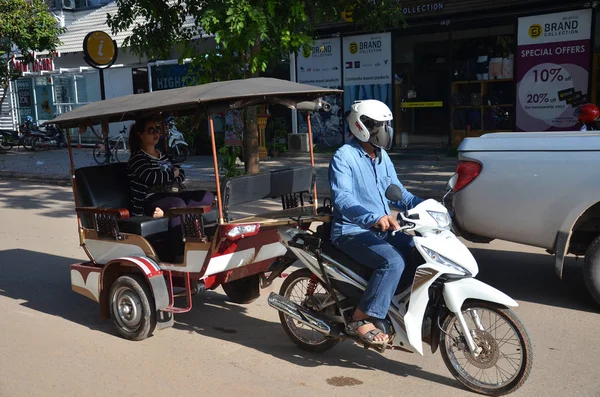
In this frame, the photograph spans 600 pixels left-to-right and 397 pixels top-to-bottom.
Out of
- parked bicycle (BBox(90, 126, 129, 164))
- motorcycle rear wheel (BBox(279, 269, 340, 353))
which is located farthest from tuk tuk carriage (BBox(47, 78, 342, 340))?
parked bicycle (BBox(90, 126, 129, 164))

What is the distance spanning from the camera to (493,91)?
52.2 ft

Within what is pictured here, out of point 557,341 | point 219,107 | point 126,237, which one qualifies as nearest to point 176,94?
point 219,107

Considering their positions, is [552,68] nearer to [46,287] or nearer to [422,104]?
[422,104]

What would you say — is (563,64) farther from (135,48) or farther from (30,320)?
(30,320)

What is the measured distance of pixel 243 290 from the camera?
6086mm

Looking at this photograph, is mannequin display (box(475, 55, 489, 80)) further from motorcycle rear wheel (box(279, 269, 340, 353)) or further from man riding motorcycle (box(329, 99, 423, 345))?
motorcycle rear wheel (box(279, 269, 340, 353))

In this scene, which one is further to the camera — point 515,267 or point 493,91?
point 493,91

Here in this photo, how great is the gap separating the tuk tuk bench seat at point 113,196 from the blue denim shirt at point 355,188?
181cm

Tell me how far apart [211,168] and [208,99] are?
12196mm

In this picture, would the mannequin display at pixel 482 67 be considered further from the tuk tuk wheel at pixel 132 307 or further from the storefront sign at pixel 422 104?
the tuk tuk wheel at pixel 132 307

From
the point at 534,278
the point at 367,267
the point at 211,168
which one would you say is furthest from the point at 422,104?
the point at 367,267

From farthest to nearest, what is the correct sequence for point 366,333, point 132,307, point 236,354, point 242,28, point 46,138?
point 46,138 → point 242,28 → point 132,307 → point 236,354 → point 366,333

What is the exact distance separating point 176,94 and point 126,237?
4.36 ft

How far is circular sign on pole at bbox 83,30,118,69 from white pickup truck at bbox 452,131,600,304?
10838 millimetres
